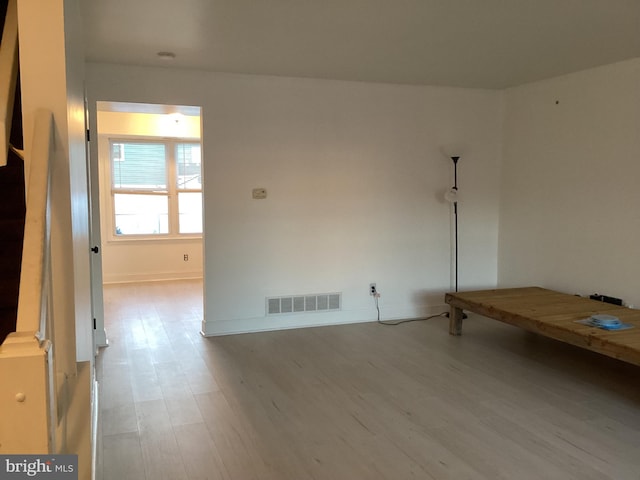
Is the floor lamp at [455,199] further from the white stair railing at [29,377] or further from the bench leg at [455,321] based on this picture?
the white stair railing at [29,377]

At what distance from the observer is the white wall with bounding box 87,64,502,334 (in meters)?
4.62

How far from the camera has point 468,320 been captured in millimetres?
5328

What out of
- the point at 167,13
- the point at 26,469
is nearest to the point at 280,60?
the point at 167,13

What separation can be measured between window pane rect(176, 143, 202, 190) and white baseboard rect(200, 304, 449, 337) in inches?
144

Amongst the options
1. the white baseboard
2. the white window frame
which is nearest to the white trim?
the white window frame

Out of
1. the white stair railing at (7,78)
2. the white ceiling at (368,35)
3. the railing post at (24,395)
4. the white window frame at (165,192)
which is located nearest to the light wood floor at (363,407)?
the railing post at (24,395)

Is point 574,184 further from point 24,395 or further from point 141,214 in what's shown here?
point 141,214

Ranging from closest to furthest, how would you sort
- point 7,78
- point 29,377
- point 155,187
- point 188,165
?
1. point 29,377
2. point 7,78
3. point 155,187
4. point 188,165

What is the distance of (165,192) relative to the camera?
25.5 feet

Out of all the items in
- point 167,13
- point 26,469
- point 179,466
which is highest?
point 167,13

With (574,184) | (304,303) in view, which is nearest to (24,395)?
(304,303)

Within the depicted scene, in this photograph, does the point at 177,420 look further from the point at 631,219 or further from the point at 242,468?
the point at 631,219

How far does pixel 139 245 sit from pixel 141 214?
0.48 metres

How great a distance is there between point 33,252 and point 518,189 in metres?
5.13
